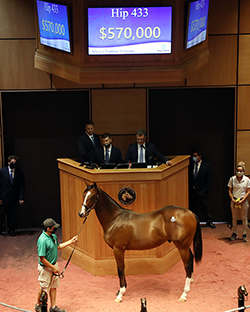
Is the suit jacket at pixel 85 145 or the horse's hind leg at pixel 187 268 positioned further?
the suit jacket at pixel 85 145

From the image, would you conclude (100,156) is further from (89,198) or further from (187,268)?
(187,268)

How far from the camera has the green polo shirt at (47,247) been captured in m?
4.83

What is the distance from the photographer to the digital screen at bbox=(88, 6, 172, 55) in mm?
6566

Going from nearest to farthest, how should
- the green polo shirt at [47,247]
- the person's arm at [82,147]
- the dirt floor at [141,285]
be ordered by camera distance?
1. the green polo shirt at [47,247]
2. the dirt floor at [141,285]
3. the person's arm at [82,147]

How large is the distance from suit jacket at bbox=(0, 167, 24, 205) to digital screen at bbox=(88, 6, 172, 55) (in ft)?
9.64

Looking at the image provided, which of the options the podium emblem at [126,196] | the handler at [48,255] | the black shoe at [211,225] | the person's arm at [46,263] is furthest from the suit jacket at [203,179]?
the person's arm at [46,263]

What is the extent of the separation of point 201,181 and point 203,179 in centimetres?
6

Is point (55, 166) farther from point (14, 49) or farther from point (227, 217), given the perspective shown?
point (227, 217)

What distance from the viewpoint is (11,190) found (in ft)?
26.9

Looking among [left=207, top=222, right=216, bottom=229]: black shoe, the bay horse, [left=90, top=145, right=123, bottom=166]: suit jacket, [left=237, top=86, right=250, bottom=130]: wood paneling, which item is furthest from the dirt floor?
[left=237, top=86, right=250, bottom=130]: wood paneling

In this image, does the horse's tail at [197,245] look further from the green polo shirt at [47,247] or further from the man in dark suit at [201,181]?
the man in dark suit at [201,181]

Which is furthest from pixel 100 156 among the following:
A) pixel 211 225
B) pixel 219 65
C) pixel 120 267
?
pixel 219 65

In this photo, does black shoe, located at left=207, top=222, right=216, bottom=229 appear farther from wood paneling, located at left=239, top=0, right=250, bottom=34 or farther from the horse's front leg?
wood paneling, located at left=239, top=0, right=250, bottom=34

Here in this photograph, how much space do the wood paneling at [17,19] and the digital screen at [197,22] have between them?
10.3 ft
